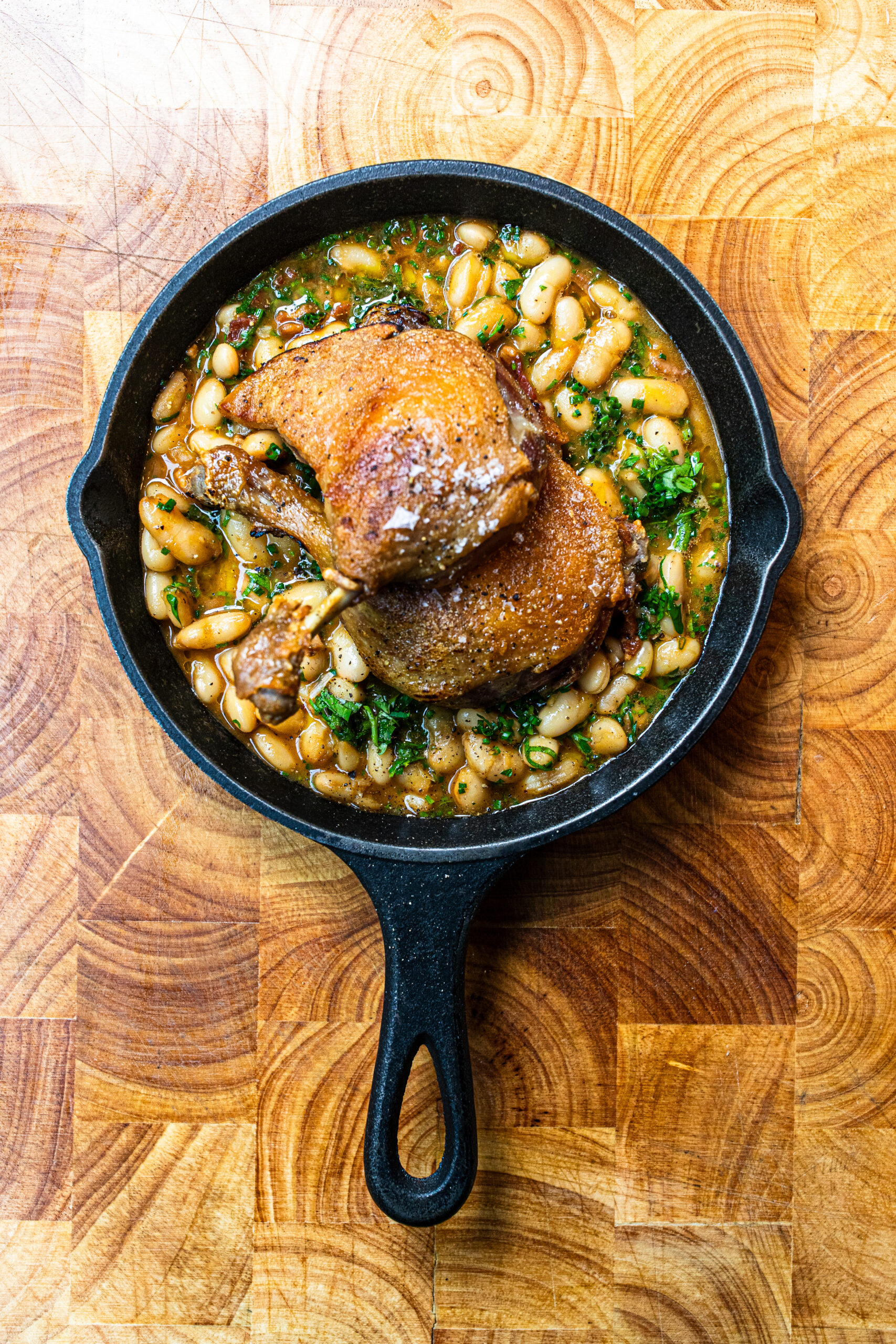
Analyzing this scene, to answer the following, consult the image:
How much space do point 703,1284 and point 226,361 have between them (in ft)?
8.13

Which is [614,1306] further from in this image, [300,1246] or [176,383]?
[176,383]

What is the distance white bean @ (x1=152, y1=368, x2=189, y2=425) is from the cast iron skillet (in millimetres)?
22

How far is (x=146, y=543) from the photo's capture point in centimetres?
211

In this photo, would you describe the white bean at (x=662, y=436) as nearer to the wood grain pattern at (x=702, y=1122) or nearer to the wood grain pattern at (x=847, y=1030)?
the wood grain pattern at (x=847, y=1030)

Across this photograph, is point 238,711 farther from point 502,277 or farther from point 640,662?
point 502,277

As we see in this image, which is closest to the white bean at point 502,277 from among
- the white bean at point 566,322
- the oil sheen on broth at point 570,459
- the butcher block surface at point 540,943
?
the oil sheen on broth at point 570,459

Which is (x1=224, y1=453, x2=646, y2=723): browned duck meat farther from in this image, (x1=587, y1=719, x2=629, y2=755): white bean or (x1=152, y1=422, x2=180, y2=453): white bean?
(x1=152, y1=422, x2=180, y2=453): white bean

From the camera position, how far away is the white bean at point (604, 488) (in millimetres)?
2031

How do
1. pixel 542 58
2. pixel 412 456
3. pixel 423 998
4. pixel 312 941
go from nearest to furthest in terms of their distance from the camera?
pixel 412 456
pixel 423 998
pixel 542 58
pixel 312 941

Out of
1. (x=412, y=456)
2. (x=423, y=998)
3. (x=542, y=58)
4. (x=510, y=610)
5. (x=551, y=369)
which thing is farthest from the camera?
(x=542, y=58)

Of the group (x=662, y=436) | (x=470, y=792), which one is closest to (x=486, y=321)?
(x=662, y=436)

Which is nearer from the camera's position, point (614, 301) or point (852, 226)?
point (614, 301)

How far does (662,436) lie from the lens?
6.84 ft

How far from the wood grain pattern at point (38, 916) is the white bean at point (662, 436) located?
1640 millimetres
